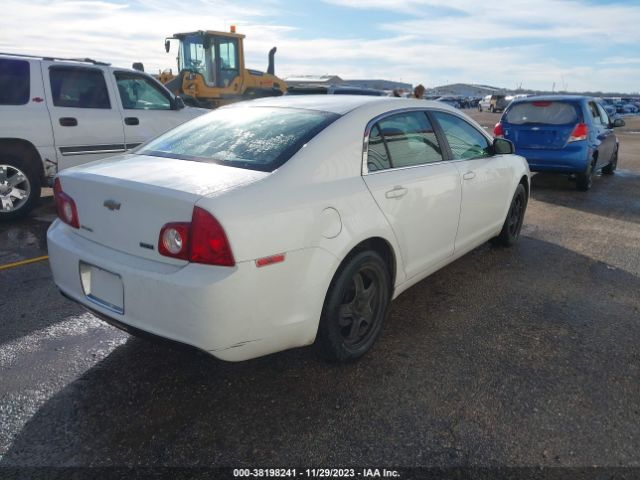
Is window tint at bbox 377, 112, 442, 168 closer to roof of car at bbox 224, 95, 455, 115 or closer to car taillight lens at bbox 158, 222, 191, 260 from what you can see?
roof of car at bbox 224, 95, 455, 115

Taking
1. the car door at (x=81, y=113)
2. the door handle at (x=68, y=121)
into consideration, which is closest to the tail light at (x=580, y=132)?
the car door at (x=81, y=113)

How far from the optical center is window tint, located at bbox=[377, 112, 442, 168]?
328 cm

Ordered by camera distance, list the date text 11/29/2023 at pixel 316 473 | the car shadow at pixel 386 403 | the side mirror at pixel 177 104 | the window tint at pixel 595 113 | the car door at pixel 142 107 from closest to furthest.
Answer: the date text 11/29/2023 at pixel 316 473 < the car shadow at pixel 386 403 < the car door at pixel 142 107 < the side mirror at pixel 177 104 < the window tint at pixel 595 113

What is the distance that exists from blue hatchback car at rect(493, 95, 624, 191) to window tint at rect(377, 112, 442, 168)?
5563 millimetres

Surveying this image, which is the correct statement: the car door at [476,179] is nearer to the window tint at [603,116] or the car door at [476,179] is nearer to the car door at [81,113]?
the car door at [81,113]

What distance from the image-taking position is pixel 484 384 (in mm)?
Answer: 2836

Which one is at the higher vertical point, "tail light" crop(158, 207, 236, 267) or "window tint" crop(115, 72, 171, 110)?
"window tint" crop(115, 72, 171, 110)

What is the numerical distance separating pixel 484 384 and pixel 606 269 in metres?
2.77

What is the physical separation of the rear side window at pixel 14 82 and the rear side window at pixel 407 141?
4.91 m

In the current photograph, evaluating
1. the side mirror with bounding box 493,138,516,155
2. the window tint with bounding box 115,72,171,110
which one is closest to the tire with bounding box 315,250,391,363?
the side mirror with bounding box 493,138,516,155

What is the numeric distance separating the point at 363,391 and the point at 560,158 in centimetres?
715

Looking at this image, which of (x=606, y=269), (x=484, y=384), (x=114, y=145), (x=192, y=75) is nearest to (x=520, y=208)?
(x=606, y=269)

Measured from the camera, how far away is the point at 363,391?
2.74 meters

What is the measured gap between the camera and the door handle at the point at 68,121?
20.6 feet
